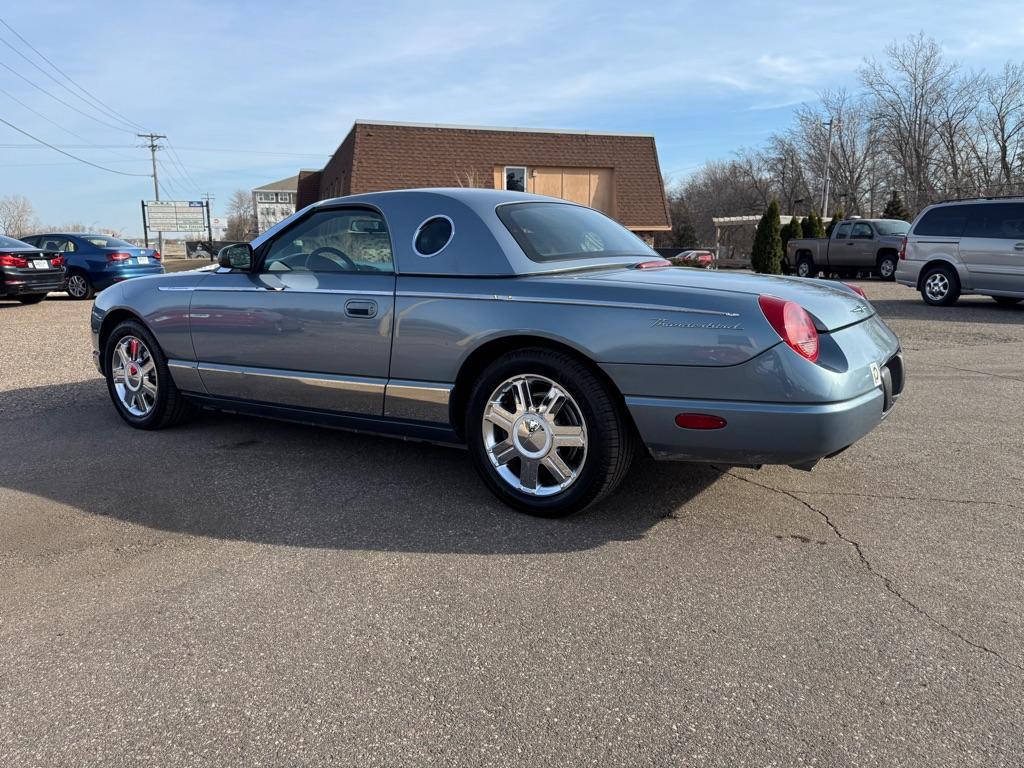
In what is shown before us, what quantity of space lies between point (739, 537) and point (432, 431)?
1575 mm

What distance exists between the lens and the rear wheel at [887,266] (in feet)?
72.0

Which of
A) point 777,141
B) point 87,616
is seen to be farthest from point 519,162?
point 777,141

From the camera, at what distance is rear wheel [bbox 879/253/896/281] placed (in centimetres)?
2194

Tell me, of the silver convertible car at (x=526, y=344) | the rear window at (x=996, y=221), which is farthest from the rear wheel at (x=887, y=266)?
the silver convertible car at (x=526, y=344)

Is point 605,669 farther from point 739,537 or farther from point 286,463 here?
point 286,463

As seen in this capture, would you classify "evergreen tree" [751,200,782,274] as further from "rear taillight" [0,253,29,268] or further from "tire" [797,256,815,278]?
"rear taillight" [0,253,29,268]

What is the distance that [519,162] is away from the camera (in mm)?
29703

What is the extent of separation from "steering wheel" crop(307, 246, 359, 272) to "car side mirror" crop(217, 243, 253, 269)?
0.41 meters

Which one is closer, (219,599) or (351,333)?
(219,599)

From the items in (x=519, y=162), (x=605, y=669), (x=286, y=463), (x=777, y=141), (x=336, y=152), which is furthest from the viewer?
(x=777, y=141)

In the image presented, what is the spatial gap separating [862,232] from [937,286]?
9673 mm

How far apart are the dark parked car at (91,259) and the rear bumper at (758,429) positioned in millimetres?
15689

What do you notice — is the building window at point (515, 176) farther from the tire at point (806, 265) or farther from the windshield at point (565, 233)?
the windshield at point (565, 233)

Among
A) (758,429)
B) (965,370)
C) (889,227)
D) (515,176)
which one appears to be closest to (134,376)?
(758,429)
